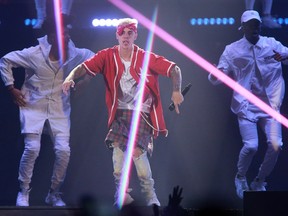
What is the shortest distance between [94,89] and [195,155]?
1414mm

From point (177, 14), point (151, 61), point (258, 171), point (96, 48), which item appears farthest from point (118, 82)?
point (258, 171)

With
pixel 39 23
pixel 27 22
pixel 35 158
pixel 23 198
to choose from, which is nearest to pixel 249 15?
pixel 39 23

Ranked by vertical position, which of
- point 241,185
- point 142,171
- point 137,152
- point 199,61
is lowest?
point 241,185

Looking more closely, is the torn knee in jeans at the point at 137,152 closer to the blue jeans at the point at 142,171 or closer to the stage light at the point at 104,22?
the blue jeans at the point at 142,171

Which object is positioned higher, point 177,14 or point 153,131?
point 177,14

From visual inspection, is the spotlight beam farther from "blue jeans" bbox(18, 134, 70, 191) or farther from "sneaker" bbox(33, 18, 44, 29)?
"blue jeans" bbox(18, 134, 70, 191)

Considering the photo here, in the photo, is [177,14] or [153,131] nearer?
[153,131]

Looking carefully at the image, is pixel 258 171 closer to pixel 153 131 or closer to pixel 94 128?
pixel 153 131

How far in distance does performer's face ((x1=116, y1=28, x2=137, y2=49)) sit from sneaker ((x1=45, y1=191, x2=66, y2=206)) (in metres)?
1.76

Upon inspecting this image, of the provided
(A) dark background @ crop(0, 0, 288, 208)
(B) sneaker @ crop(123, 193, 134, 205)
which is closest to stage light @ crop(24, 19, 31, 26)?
(A) dark background @ crop(0, 0, 288, 208)

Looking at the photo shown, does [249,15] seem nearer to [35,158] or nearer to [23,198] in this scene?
[35,158]

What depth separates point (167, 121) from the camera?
754cm

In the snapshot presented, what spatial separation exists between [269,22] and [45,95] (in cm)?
269

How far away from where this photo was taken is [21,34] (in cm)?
751
